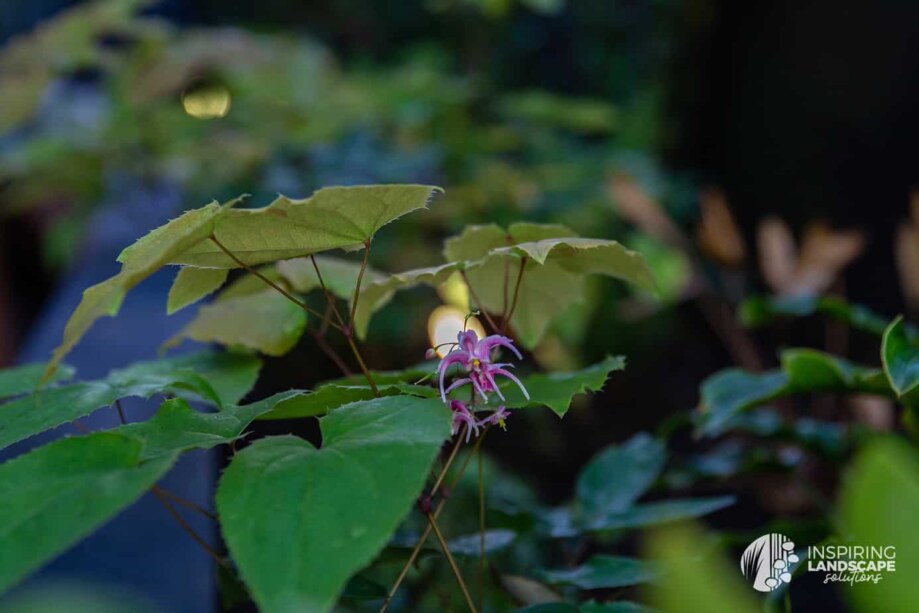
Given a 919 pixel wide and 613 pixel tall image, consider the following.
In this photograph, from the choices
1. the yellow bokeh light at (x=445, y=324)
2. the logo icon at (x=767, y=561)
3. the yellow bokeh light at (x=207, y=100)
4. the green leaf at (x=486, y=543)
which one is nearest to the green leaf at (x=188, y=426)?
the green leaf at (x=486, y=543)

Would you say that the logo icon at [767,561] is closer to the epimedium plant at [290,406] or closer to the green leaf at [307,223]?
the epimedium plant at [290,406]

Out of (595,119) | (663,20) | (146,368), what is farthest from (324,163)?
(663,20)

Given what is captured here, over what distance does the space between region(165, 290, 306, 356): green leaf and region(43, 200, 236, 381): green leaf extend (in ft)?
0.65

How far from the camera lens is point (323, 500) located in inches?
13.1

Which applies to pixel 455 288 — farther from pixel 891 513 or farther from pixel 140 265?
pixel 891 513

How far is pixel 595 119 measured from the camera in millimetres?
2402

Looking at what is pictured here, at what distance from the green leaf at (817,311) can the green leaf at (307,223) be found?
56 centimetres

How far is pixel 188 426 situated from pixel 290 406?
63mm

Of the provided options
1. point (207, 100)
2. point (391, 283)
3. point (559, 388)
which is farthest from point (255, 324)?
point (207, 100)

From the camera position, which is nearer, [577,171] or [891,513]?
[891,513]

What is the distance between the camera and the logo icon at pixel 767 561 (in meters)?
0.54

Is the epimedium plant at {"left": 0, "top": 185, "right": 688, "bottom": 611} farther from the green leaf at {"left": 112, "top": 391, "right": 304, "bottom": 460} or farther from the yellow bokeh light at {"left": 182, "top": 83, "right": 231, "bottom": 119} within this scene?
the yellow bokeh light at {"left": 182, "top": 83, "right": 231, "bottom": 119}

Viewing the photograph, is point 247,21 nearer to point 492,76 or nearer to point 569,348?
point 492,76

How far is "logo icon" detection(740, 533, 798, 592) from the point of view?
1.78 feet
